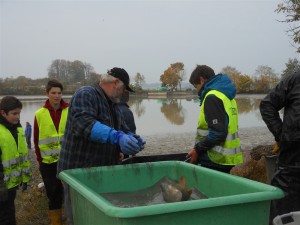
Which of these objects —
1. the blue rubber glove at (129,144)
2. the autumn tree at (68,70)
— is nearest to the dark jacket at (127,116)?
the blue rubber glove at (129,144)

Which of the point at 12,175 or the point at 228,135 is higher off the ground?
the point at 228,135

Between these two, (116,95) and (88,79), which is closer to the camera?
(116,95)

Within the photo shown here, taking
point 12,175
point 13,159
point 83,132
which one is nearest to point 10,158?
point 13,159

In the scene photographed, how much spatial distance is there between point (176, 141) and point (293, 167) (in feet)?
40.3

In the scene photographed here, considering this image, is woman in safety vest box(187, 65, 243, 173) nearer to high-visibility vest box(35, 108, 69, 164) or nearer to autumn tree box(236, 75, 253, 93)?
high-visibility vest box(35, 108, 69, 164)

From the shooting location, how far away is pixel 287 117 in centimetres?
315

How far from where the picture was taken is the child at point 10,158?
3.82 metres

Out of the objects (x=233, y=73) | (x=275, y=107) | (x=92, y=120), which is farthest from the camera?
(x=233, y=73)

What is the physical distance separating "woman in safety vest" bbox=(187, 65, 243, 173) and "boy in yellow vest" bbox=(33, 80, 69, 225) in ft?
6.03

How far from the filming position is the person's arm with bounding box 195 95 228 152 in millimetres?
3574

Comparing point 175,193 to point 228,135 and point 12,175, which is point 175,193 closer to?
point 228,135

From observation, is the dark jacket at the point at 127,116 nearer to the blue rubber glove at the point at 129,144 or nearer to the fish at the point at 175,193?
the blue rubber glove at the point at 129,144

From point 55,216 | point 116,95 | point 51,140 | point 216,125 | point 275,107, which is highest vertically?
point 116,95

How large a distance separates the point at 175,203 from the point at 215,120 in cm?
204
